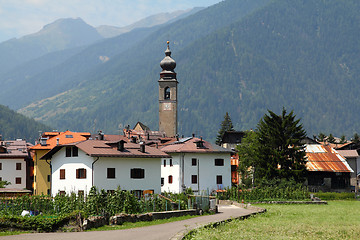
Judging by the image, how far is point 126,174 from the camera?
6506 centimetres

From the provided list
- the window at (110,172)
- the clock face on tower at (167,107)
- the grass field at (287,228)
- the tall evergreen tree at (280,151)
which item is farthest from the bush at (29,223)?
the clock face on tower at (167,107)

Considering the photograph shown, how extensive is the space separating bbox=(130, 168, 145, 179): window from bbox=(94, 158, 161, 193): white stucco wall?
340 mm

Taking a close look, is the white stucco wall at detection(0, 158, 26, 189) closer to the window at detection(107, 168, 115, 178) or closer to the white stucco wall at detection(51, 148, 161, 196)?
the white stucco wall at detection(51, 148, 161, 196)

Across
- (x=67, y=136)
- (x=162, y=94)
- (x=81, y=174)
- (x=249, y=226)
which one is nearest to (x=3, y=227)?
(x=249, y=226)

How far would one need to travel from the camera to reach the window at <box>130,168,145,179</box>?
216 ft

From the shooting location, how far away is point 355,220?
48.6 metres

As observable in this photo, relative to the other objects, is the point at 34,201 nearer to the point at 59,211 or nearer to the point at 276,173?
the point at 59,211

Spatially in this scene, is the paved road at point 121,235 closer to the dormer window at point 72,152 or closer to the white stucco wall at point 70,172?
the white stucco wall at point 70,172

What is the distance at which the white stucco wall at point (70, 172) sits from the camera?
63500 millimetres

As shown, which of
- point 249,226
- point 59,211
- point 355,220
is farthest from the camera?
point 355,220

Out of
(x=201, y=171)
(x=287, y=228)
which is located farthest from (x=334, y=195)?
(x=287, y=228)

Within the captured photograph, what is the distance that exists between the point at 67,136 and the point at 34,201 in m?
48.2

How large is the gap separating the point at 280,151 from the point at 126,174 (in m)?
27.6

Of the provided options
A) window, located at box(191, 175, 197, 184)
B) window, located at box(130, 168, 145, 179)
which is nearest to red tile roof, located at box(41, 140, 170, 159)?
window, located at box(130, 168, 145, 179)
